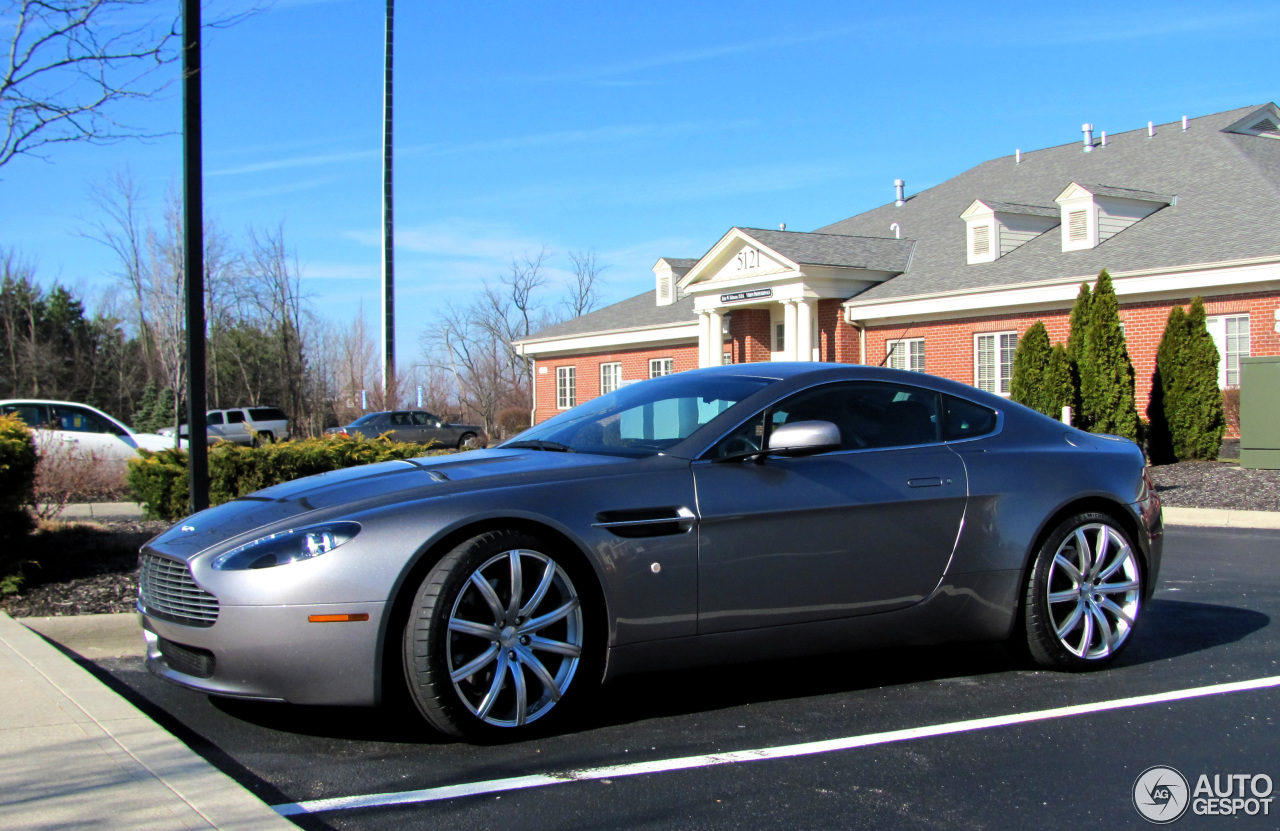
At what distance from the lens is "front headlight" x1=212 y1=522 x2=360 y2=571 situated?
3.79m

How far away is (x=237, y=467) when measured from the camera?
10.2 m

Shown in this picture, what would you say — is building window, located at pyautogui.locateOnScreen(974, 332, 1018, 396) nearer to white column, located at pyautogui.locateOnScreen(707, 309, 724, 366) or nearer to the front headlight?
white column, located at pyautogui.locateOnScreen(707, 309, 724, 366)

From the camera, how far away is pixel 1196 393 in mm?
17141

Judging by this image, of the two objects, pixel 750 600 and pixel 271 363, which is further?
pixel 271 363

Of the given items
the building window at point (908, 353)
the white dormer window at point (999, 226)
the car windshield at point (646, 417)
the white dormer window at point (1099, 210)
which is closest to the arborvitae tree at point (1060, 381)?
the white dormer window at point (1099, 210)

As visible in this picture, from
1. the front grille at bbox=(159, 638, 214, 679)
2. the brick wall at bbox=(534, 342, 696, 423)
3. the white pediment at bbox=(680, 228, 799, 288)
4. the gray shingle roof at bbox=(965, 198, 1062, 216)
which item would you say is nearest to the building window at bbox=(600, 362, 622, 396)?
the brick wall at bbox=(534, 342, 696, 423)

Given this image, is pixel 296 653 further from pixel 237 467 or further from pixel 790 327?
pixel 790 327

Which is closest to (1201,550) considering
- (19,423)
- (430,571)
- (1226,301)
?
(430,571)

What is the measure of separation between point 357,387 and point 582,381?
17654mm

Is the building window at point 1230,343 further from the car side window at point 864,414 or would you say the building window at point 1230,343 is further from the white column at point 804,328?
the car side window at point 864,414

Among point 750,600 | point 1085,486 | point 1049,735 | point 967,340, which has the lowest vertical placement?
point 1049,735

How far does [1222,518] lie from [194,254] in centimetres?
1086

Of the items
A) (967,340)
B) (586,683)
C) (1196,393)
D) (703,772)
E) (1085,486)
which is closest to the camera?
(703,772)

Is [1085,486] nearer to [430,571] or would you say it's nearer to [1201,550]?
[430,571]
